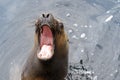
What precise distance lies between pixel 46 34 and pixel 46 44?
166 millimetres

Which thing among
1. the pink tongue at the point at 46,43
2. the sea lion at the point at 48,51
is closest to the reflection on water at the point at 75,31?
the sea lion at the point at 48,51

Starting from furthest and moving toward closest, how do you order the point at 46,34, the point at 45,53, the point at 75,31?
the point at 75,31
the point at 46,34
the point at 45,53

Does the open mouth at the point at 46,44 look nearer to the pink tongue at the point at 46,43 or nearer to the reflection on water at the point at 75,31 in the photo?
the pink tongue at the point at 46,43

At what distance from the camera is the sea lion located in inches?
261

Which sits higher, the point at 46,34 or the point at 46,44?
the point at 46,34

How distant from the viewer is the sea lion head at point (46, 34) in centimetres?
659

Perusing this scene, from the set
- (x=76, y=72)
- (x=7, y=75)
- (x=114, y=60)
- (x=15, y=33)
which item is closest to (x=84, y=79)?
(x=76, y=72)

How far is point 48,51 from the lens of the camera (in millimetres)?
6648

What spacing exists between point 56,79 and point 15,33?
10.5ft

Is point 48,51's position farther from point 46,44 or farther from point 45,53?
point 46,44

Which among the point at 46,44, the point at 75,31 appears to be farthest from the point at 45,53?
the point at 75,31

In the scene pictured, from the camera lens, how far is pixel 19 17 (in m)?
10.7

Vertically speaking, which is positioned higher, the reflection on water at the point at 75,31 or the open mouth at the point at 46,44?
A: the open mouth at the point at 46,44

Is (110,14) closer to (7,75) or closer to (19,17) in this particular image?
(19,17)
